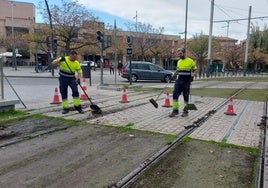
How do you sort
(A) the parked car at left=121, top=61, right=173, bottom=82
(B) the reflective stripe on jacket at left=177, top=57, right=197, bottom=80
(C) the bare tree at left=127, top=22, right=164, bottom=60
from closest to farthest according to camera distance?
1. (B) the reflective stripe on jacket at left=177, top=57, right=197, bottom=80
2. (A) the parked car at left=121, top=61, right=173, bottom=82
3. (C) the bare tree at left=127, top=22, right=164, bottom=60

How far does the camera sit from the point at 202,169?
436 centimetres

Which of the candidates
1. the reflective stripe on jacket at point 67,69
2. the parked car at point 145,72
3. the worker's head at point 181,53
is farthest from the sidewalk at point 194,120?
the parked car at point 145,72

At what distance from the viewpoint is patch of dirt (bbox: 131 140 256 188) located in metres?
3.88

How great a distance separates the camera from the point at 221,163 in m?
4.62

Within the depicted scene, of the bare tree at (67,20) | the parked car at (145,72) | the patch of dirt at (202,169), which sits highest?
the bare tree at (67,20)

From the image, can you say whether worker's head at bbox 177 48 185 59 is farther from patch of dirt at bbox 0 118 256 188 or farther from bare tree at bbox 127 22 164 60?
bare tree at bbox 127 22 164 60

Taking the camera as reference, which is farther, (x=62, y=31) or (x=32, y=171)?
(x=62, y=31)

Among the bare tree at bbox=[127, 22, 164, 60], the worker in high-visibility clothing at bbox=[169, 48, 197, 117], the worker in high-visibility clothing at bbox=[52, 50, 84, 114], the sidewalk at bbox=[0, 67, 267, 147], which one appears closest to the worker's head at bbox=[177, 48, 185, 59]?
the worker in high-visibility clothing at bbox=[169, 48, 197, 117]

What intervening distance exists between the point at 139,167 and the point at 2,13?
73985 millimetres

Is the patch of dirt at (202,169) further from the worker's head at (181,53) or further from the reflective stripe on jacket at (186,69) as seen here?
the worker's head at (181,53)

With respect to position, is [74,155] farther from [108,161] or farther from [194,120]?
[194,120]

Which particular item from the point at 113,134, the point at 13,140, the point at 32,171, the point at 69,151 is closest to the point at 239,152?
the point at 113,134

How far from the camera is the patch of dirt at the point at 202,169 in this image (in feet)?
12.7

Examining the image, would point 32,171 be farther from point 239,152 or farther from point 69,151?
point 239,152
